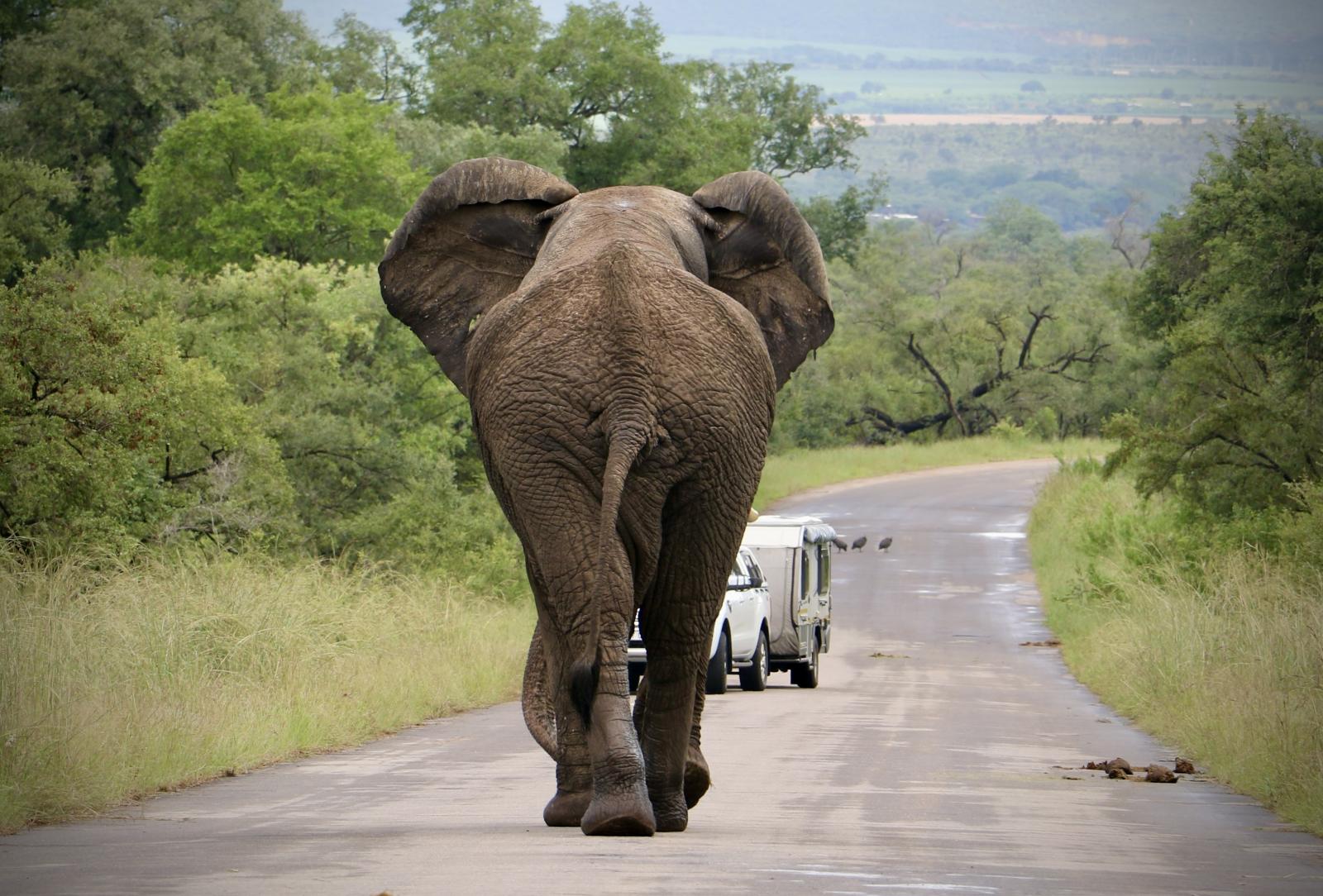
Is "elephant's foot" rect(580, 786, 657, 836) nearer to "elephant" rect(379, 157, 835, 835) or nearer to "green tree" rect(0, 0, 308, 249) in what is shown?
"elephant" rect(379, 157, 835, 835)

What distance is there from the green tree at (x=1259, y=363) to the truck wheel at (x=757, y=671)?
666 centimetres

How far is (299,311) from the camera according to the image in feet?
98.1

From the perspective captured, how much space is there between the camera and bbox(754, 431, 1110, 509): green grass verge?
61.3 m

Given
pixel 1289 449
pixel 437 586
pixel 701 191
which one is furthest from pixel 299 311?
pixel 701 191

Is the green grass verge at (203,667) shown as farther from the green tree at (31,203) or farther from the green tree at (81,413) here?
the green tree at (31,203)

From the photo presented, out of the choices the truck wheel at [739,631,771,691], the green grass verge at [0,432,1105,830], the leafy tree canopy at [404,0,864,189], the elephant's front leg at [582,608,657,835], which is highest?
the leafy tree canopy at [404,0,864,189]

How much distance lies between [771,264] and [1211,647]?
34.7 ft

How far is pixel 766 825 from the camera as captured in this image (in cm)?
935

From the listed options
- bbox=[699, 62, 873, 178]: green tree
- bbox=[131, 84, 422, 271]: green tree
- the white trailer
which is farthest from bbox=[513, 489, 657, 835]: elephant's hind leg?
bbox=[699, 62, 873, 178]: green tree

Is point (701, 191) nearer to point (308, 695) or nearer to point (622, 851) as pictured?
point (622, 851)

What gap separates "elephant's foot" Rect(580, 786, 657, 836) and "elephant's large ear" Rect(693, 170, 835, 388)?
208 cm

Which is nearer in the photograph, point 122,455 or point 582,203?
point 582,203

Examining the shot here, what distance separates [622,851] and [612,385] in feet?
6.05

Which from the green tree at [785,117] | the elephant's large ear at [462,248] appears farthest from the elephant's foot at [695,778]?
the green tree at [785,117]
